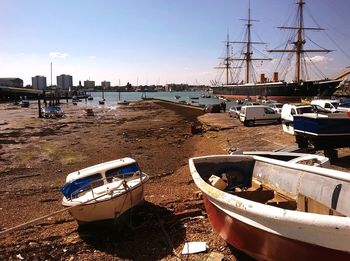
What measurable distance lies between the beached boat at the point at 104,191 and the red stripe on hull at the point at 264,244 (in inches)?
111

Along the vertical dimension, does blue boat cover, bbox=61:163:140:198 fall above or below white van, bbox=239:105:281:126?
below

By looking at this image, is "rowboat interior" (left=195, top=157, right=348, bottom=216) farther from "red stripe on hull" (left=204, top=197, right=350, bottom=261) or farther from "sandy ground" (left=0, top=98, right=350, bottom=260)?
"sandy ground" (left=0, top=98, right=350, bottom=260)

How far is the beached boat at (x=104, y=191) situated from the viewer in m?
9.35

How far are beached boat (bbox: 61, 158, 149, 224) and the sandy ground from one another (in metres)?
0.48

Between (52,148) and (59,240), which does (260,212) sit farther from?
(52,148)

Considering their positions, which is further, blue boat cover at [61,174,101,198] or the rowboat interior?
blue boat cover at [61,174,101,198]

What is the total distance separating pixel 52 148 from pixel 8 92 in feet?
353

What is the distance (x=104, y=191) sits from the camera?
9.76 meters

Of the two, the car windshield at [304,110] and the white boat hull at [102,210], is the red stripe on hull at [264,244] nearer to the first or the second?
the white boat hull at [102,210]

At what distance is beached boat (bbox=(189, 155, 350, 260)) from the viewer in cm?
498

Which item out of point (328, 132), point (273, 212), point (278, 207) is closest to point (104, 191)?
point (278, 207)

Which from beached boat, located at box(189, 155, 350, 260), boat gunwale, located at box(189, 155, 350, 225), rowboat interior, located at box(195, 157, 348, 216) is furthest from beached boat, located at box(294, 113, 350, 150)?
boat gunwale, located at box(189, 155, 350, 225)

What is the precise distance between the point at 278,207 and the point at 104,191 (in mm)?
4574

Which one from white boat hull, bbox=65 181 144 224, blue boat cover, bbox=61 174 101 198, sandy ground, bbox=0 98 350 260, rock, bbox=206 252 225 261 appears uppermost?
blue boat cover, bbox=61 174 101 198
